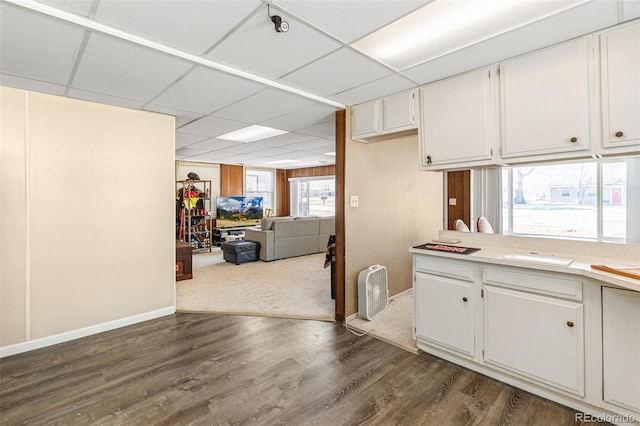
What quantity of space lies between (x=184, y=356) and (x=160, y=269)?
128 cm

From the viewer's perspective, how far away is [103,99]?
2924mm

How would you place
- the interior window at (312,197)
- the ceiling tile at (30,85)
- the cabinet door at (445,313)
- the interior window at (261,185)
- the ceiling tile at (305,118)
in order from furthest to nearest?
the interior window at (312,197) → the interior window at (261,185) → the ceiling tile at (305,118) → the ceiling tile at (30,85) → the cabinet door at (445,313)

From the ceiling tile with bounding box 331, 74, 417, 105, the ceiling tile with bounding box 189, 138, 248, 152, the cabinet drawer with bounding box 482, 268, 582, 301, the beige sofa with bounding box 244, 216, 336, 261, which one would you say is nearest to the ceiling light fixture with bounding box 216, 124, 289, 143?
the ceiling tile with bounding box 189, 138, 248, 152

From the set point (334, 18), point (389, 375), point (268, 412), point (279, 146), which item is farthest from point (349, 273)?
point (279, 146)

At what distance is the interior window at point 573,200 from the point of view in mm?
4102

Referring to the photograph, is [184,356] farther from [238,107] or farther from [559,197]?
[559,197]

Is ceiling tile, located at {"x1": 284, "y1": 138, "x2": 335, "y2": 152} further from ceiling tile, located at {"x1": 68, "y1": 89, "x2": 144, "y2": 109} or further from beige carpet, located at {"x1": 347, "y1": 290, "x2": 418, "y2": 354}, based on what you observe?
beige carpet, located at {"x1": 347, "y1": 290, "x2": 418, "y2": 354}

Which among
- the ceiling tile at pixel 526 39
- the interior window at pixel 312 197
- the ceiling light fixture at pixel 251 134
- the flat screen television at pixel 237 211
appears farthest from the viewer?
the interior window at pixel 312 197

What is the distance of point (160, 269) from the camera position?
3475 mm

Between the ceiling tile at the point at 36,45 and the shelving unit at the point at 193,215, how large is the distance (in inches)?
199

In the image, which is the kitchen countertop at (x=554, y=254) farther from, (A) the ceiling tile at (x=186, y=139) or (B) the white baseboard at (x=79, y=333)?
(A) the ceiling tile at (x=186, y=139)

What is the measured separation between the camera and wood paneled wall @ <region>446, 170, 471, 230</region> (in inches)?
154

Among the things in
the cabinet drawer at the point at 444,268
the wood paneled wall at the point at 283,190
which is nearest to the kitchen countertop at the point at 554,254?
the cabinet drawer at the point at 444,268

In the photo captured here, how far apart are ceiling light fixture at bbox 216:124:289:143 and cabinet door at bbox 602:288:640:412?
4.00 meters
